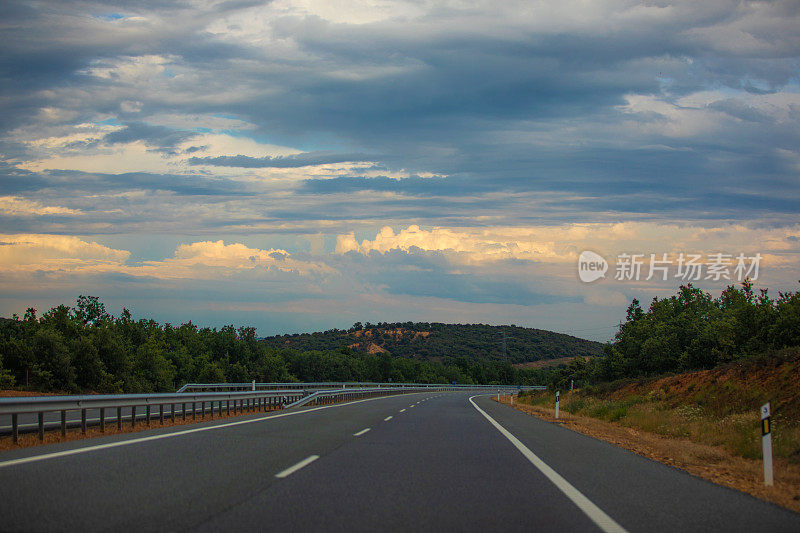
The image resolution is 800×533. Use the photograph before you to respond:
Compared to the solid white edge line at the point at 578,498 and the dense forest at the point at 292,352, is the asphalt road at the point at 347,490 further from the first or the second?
the dense forest at the point at 292,352

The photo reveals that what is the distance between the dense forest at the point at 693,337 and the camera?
30291 millimetres

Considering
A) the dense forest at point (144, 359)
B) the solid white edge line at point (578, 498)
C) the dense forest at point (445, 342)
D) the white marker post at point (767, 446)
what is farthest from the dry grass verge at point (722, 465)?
the dense forest at point (445, 342)

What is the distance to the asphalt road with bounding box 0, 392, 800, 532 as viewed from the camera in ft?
22.7

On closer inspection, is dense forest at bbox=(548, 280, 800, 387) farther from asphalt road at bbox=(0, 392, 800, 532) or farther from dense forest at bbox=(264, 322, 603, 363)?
dense forest at bbox=(264, 322, 603, 363)

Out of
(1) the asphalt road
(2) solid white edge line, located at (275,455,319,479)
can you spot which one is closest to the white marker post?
(1) the asphalt road

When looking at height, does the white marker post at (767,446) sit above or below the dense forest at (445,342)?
above

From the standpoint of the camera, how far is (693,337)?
1774 inches

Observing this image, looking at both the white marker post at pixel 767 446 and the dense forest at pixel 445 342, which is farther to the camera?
the dense forest at pixel 445 342

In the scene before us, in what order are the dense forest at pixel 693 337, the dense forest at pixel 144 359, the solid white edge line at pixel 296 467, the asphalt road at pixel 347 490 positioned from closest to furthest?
the asphalt road at pixel 347 490, the solid white edge line at pixel 296 467, the dense forest at pixel 693 337, the dense forest at pixel 144 359

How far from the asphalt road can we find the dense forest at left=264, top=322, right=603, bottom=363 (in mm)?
146704

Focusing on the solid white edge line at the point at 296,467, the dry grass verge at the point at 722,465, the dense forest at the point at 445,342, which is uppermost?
the solid white edge line at the point at 296,467

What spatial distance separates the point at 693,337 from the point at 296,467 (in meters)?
39.8

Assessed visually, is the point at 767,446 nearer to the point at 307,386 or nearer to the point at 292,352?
the point at 307,386

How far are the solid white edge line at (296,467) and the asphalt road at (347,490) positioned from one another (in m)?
0.02
